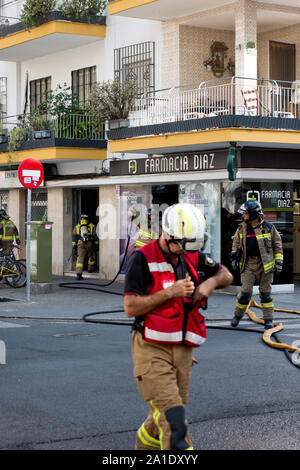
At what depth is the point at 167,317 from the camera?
5.25 meters

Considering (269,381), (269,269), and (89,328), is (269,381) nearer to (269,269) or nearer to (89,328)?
(269,269)

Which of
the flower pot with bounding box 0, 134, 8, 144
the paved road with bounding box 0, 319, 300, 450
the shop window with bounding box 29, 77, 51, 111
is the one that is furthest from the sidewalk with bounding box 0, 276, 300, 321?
the shop window with bounding box 29, 77, 51, 111

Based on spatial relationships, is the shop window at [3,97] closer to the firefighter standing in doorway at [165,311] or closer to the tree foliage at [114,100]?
the tree foliage at [114,100]

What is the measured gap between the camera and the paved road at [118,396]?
21.2 feet

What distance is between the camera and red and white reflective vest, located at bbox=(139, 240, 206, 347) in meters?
5.20

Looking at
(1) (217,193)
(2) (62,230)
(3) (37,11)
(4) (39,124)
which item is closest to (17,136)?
(4) (39,124)

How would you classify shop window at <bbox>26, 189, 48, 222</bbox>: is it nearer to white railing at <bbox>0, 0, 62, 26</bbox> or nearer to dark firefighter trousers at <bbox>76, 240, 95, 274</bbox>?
dark firefighter trousers at <bbox>76, 240, 95, 274</bbox>

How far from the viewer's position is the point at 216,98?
20.2 meters

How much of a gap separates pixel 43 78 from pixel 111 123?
658cm

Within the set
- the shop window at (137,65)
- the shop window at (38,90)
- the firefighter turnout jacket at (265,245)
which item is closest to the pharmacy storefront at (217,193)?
the shop window at (137,65)

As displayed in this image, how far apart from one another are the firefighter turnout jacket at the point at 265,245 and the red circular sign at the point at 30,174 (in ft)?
20.7

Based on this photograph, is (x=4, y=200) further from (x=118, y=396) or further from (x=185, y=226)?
(x=185, y=226)
